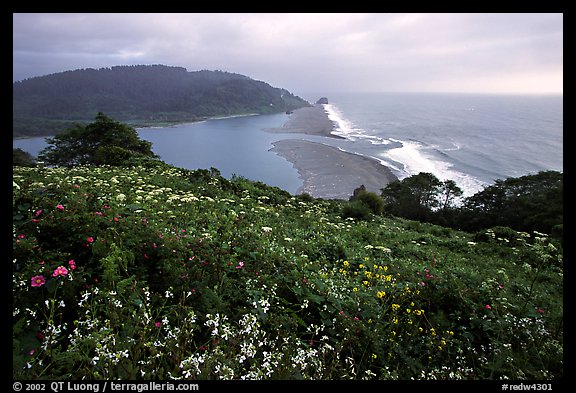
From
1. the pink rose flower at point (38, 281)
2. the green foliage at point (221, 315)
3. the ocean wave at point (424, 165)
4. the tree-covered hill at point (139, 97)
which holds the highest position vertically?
the tree-covered hill at point (139, 97)

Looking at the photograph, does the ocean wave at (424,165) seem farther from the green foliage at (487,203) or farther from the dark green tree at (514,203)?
the dark green tree at (514,203)

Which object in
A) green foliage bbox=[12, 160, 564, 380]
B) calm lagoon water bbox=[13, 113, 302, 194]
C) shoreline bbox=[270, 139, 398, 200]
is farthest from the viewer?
calm lagoon water bbox=[13, 113, 302, 194]

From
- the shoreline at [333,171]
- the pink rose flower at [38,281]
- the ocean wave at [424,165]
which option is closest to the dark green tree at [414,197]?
the shoreline at [333,171]

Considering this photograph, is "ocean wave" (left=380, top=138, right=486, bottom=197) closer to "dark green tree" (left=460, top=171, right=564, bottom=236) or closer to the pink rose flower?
"dark green tree" (left=460, top=171, right=564, bottom=236)

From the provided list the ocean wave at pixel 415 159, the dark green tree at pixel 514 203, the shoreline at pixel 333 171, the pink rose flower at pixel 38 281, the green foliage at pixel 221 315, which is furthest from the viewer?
the ocean wave at pixel 415 159

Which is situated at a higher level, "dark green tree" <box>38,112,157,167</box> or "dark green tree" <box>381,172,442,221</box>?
"dark green tree" <box>38,112,157,167</box>

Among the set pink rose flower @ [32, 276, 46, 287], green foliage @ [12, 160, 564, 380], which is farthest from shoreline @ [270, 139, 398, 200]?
pink rose flower @ [32, 276, 46, 287]

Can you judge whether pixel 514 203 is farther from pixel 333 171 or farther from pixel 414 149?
pixel 414 149
